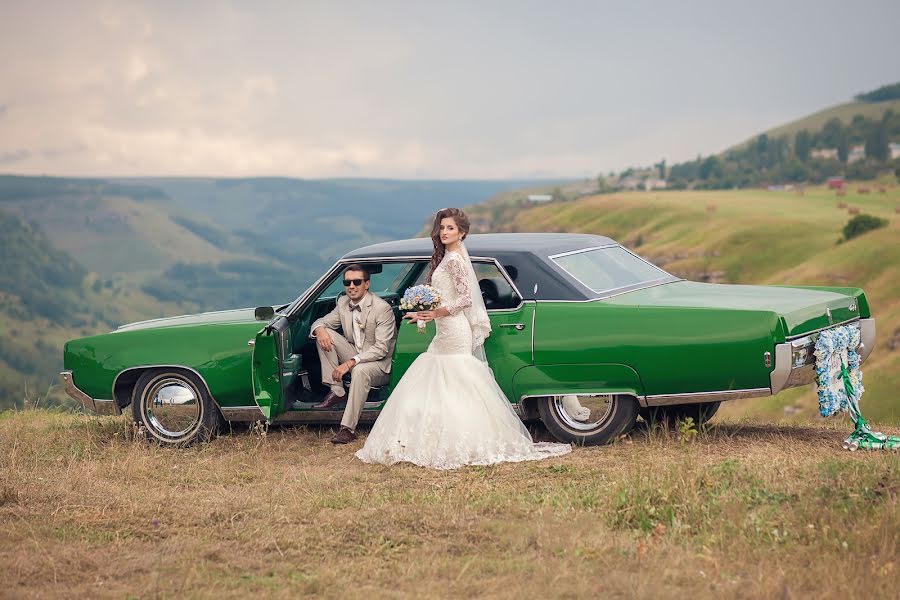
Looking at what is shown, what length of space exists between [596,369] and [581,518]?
184cm

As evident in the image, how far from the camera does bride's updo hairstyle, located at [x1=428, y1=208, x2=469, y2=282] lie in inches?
324

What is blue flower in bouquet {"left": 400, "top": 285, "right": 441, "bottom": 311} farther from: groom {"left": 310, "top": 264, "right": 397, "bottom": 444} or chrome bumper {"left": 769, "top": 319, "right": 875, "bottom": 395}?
chrome bumper {"left": 769, "top": 319, "right": 875, "bottom": 395}

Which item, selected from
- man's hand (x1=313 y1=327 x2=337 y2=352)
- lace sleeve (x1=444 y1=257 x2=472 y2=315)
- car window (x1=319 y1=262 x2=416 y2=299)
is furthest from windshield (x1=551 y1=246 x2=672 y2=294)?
man's hand (x1=313 y1=327 x2=337 y2=352)

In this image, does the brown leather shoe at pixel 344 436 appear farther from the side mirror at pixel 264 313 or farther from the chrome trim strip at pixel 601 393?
the chrome trim strip at pixel 601 393

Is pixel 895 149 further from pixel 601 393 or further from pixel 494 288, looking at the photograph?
pixel 601 393

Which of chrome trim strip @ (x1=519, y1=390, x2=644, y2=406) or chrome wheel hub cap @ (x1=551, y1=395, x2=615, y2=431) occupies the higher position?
chrome trim strip @ (x1=519, y1=390, x2=644, y2=406)

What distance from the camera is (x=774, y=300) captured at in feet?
25.4

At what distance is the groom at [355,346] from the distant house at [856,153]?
615 feet

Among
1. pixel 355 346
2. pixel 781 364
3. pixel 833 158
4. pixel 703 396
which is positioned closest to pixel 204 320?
pixel 355 346

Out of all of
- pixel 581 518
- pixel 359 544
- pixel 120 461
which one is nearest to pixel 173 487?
pixel 120 461

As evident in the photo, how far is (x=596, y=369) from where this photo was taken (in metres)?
7.79

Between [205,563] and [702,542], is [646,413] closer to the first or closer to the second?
[702,542]

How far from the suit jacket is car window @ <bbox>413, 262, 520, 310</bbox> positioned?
0.82 metres

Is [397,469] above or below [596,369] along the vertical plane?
below
